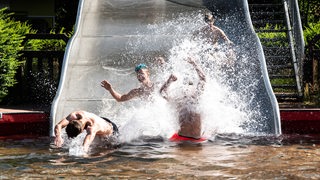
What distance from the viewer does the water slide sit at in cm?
1084

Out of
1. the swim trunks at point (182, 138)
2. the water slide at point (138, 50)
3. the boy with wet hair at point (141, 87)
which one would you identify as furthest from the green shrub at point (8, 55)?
the swim trunks at point (182, 138)

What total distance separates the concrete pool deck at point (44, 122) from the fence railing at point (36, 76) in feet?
11.0

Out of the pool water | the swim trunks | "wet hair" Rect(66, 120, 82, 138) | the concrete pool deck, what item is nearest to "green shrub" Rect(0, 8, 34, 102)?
the concrete pool deck

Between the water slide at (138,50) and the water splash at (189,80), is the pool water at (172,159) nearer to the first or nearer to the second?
the water splash at (189,80)

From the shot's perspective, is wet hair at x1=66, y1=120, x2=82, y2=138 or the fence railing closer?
wet hair at x1=66, y1=120, x2=82, y2=138

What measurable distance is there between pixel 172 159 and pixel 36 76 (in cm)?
629

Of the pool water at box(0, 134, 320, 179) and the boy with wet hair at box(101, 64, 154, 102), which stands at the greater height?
the boy with wet hair at box(101, 64, 154, 102)

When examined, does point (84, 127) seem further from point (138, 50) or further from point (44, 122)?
point (138, 50)

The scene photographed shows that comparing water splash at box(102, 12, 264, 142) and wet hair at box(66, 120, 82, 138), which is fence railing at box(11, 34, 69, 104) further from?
wet hair at box(66, 120, 82, 138)

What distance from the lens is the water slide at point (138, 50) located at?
10.8m

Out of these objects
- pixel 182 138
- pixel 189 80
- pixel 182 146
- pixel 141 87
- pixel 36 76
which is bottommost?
pixel 182 146

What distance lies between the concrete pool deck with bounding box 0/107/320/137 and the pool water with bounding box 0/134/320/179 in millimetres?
300

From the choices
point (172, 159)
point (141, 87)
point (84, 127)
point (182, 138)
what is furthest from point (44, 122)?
point (172, 159)

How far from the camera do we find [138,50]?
511 inches
